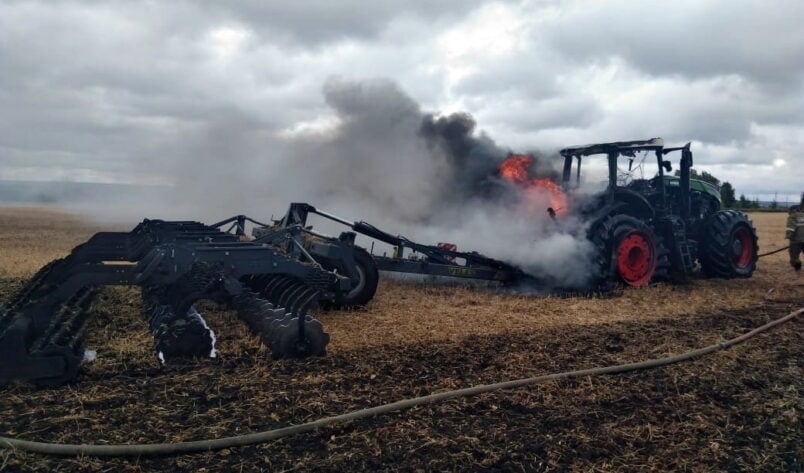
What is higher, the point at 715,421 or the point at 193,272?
the point at 193,272

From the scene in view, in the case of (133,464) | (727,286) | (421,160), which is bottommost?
(133,464)

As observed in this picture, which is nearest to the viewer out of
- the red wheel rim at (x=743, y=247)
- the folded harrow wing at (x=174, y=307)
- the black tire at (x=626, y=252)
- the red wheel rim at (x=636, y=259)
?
the folded harrow wing at (x=174, y=307)

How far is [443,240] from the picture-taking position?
1377 cm

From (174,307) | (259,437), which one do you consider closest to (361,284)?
(174,307)

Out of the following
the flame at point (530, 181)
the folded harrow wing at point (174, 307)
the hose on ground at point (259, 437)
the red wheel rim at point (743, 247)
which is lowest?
the hose on ground at point (259, 437)

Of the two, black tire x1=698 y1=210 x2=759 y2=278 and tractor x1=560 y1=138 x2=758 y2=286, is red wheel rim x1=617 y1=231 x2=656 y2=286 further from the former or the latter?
black tire x1=698 y1=210 x2=759 y2=278

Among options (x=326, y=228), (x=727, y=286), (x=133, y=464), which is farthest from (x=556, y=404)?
(x=326, y=228)

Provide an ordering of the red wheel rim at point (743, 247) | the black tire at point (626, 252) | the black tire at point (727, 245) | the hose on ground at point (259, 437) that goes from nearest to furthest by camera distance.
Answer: the hose on ground at point (259, 437), the black tire at point (626, 252), the black tire at point (727, 245), the red wheel rim at point (743, 247)

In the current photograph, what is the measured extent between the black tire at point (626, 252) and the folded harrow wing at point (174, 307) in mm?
5112

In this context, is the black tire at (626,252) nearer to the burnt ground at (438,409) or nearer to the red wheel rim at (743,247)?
the red wheel rim at (743,247)

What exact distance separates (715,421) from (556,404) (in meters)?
1.16

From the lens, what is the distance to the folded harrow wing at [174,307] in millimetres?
4801

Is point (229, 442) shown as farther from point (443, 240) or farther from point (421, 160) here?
point (421, 160)

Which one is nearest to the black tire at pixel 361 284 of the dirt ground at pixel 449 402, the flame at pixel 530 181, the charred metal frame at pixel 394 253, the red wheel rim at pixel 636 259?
the charred metal frame at pixel 394 253
